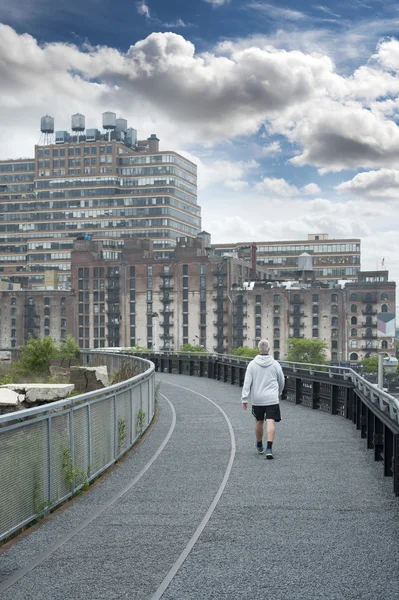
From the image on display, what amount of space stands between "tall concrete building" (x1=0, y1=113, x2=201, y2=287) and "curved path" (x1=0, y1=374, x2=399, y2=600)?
509 ft

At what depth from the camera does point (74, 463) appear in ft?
38.4

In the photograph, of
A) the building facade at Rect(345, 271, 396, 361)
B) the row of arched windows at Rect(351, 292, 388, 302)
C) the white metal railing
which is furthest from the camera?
the row of arched windows at Rect(351, 292, 388, 302)

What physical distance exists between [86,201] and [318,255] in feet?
181

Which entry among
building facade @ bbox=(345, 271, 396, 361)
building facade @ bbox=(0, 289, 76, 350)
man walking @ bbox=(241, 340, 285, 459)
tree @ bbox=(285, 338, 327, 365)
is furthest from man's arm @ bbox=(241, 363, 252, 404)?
building facade @ bbox=(0, 289, 76, 350)

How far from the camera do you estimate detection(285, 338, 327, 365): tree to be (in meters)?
131

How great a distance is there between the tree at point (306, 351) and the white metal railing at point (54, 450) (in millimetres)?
116152

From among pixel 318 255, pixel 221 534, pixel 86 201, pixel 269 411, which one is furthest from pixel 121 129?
pixel 221 534

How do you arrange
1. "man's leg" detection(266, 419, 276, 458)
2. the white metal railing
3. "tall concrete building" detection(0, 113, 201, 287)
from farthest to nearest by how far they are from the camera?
"tall concrete building" detection(0, 113, 201, 287), "man's leg" detection(266, 419, 276, 458), the white metal railing

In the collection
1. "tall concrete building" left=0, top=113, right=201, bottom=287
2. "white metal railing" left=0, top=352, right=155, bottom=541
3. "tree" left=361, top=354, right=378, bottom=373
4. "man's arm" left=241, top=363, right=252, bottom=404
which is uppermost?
"tall concrete building" left=0, top=113, right=201, bottom=287

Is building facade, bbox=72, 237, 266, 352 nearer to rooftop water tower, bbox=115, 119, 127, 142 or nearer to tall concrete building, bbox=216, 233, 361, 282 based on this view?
tall concrete building, bbox=216, 233, 361, 282

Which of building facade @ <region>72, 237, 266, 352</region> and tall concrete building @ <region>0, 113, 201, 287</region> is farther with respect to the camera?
tall concrete building @ <region>0, 113, 201, 287</region>

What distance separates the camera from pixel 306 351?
131250mm

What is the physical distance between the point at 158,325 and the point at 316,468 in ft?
420

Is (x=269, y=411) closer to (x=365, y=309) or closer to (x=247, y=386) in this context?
(x=247, y=386)
